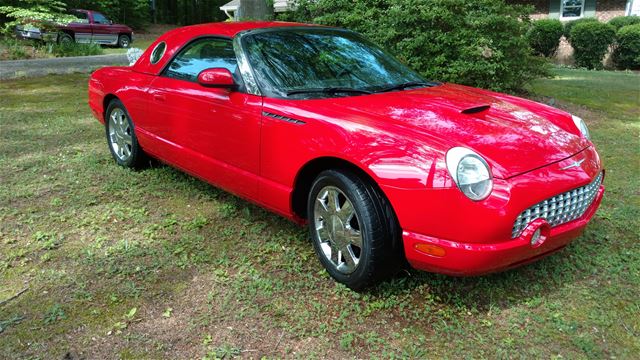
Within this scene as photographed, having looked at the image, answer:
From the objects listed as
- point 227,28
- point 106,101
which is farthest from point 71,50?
point 227,28

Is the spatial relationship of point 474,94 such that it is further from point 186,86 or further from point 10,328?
point 10,328

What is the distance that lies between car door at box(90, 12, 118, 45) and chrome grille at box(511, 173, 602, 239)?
72.9 ft

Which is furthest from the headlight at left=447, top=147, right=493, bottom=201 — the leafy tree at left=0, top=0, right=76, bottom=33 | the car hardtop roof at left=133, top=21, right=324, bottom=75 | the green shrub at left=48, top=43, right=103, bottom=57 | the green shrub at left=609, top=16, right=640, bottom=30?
the green shrub at left=609, top=16, right=640, bottom=30

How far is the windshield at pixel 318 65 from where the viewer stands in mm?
3418

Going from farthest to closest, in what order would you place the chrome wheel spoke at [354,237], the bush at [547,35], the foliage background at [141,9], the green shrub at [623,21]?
the bush at [547,35], the green shrub at [623,21], the foliage background at [141,9], the chrome wheel spoke at [354,237]

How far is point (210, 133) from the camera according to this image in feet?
12.3

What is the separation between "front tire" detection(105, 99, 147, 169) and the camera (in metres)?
4.92

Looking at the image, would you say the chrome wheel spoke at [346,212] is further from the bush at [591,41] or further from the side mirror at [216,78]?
the bush at [591,41]

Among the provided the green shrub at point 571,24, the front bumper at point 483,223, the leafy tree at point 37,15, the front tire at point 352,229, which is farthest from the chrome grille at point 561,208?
the green shrub at point 571,24

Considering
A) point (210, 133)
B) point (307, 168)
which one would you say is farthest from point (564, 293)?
point (210, 133)

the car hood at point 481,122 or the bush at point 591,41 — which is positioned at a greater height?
the bush at point 591,41

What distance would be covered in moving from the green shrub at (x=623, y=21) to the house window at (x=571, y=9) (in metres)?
1.62

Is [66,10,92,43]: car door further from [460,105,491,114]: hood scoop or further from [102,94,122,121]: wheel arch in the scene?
[460,105,491,114]: hood scoop

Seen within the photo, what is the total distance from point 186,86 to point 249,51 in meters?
0.69
